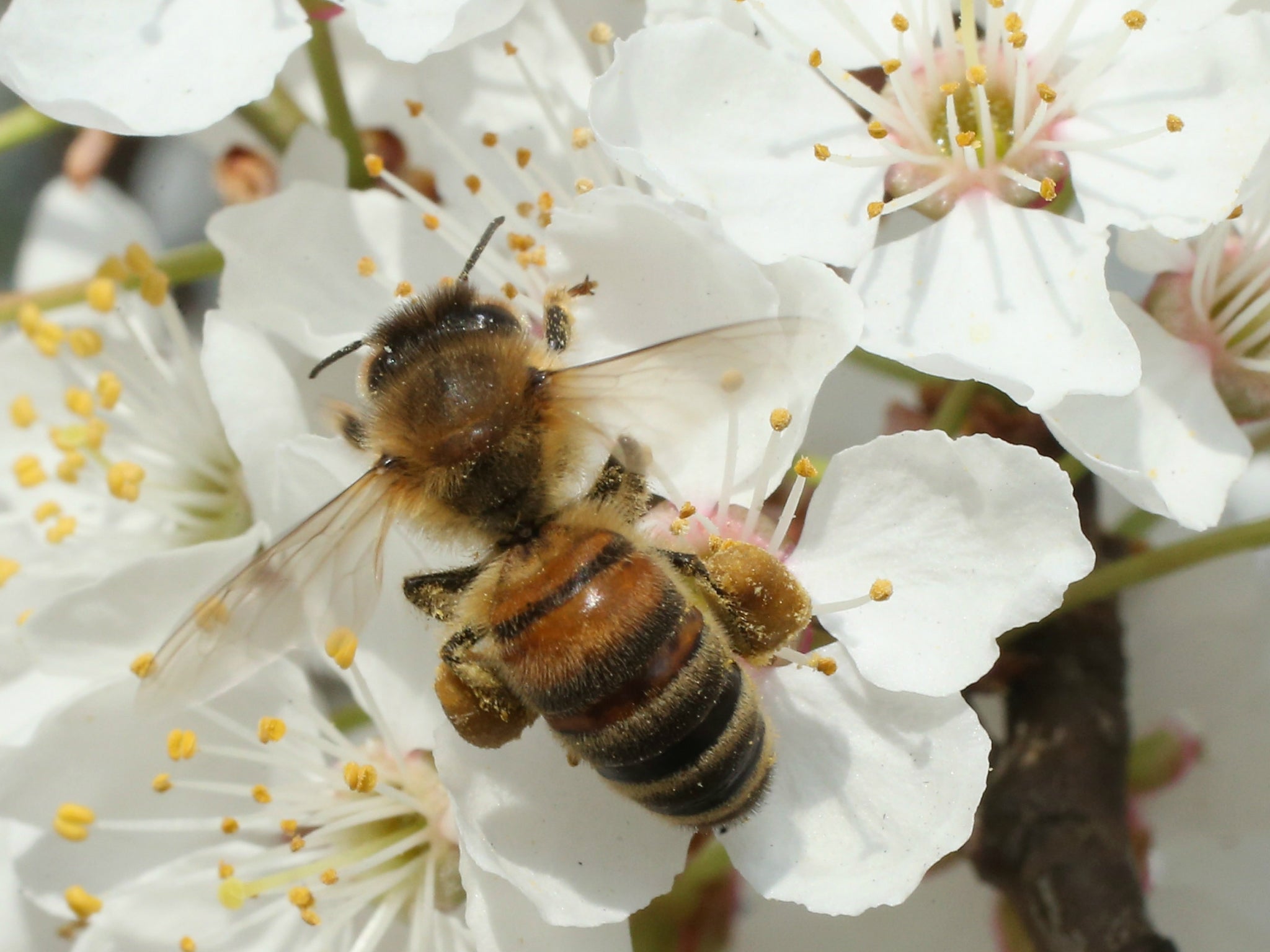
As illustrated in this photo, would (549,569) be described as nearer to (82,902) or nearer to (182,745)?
(182,745)

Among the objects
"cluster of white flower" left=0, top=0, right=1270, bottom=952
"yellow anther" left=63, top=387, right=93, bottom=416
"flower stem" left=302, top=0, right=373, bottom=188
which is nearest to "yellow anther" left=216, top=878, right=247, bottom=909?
"cluster of white flower" left=0, top=0, right=1270, bottom=952

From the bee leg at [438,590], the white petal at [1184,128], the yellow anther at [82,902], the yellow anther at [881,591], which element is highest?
the white petal at [1184,128]

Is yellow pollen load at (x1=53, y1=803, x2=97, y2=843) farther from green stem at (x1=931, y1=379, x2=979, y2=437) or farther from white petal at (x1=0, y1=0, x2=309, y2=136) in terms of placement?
green stem at (x1=931, y1=379, x2=979, y2=437)

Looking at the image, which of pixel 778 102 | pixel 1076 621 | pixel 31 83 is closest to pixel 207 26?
pixel 31 83

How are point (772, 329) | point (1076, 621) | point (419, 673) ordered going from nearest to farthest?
point (772, 329)
point (419, 673)
point (1076, 621)

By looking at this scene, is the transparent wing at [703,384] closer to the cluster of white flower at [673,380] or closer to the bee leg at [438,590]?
the cluster of white flower at [673,380]

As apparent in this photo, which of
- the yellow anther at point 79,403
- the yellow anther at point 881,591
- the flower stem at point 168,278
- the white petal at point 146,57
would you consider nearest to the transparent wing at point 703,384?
the yellow anther at point 881,591

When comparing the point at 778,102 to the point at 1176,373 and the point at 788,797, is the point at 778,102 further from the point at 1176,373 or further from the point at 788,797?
the point at 788,797
